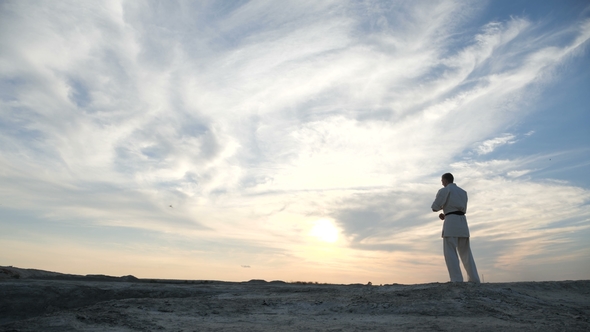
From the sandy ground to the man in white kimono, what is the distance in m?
0.92

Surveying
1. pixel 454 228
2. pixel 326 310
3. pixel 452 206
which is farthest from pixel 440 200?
pixel 326 310

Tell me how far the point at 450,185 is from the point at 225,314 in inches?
226

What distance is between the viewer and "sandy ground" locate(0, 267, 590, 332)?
526 cm

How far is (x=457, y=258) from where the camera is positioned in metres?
8.82

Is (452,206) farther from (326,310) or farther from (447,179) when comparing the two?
(326,310)

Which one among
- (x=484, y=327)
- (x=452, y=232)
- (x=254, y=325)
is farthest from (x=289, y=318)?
(x=452, y=232)

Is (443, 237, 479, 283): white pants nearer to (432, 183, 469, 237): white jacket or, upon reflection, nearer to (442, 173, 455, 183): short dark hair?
(432, 183, 469, 237): white jacket

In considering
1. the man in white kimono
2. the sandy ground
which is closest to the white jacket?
the man in white kimono

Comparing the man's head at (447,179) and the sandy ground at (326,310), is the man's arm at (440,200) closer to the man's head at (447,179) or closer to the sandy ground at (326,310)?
the man's head at (447,179)

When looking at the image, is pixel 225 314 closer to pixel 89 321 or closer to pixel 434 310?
pixel 89 321

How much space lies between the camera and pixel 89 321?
541 cm

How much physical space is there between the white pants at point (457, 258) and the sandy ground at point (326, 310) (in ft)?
2.69

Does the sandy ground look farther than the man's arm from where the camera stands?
No

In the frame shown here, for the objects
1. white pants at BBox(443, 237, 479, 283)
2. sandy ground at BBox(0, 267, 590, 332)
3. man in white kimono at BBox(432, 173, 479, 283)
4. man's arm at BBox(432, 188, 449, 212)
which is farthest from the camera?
man's arm at BBox(432, 188, 449, 212)
